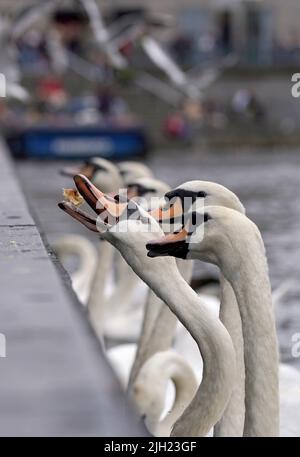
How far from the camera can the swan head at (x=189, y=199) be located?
6934 millimetres

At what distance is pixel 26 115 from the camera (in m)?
47.2

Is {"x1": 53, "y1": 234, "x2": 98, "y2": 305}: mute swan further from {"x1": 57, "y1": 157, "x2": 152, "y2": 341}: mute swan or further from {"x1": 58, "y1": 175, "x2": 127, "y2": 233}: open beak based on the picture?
{"x1": 58, "y1": 175, "x2": 127, "y2": 233}: open beak

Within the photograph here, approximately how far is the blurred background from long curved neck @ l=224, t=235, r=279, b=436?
727 inches

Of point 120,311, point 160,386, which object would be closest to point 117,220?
point 160,386

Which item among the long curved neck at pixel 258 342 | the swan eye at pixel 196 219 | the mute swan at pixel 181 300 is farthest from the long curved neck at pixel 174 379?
the swan eye at pixel 196 219

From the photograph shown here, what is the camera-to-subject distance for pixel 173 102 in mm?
53531

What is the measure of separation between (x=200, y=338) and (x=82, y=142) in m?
37.7

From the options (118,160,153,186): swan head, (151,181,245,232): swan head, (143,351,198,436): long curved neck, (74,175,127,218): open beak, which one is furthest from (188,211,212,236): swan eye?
(118,160,153,186): swan head

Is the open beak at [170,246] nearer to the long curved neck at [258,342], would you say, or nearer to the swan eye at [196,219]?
the swan eye at [196,219]

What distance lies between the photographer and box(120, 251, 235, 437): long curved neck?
6.11 m

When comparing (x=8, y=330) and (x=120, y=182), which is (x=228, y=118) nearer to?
(x=120, y=182)

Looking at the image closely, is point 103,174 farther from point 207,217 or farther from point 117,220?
point 207,217

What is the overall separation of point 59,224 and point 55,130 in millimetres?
18499

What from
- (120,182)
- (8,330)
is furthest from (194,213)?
(120,182)
